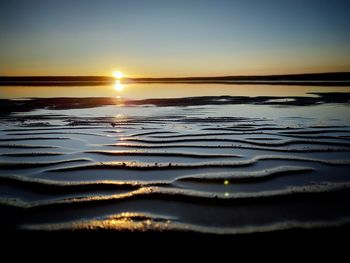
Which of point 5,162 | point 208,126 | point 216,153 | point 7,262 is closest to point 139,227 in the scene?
point 7,262

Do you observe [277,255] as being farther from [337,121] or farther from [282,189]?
[337,121]

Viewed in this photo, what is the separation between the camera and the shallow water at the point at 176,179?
3551 mm

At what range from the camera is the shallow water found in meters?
3.55

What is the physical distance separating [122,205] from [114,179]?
3.47ft

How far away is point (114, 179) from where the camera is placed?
16.2 feet

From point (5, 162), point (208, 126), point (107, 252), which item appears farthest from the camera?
point (208, 126)

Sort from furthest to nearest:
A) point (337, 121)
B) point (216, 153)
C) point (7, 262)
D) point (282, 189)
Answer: point (337, 121), point (216, 153), point (282, 189), point (7, 262)

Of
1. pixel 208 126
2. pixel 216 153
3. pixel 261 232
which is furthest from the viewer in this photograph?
pixel 208 126

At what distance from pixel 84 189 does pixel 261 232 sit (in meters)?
2.63

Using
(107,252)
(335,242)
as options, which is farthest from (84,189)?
(335,242)

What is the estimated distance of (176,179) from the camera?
4898 mm

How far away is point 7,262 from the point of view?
269cm

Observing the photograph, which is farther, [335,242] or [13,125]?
[13,125]

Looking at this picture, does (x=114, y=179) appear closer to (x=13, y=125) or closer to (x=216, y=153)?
(x=216, y=153)
